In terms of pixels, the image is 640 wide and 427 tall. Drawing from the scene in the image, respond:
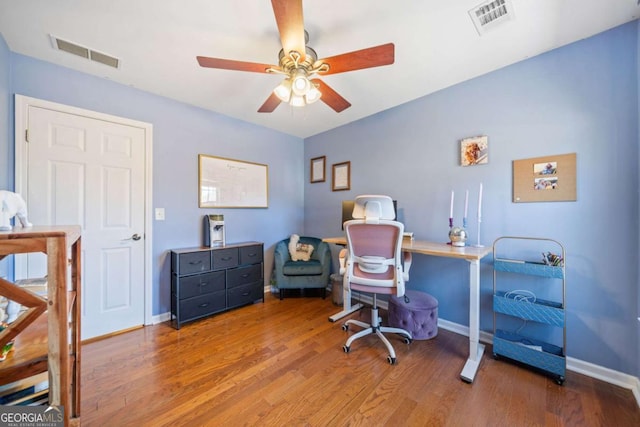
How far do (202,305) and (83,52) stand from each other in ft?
8.05

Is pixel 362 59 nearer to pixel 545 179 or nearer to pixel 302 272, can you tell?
pixel 545 179

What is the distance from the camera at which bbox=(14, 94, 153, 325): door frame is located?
6.22 feet

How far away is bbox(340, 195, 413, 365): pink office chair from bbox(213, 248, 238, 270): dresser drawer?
4.85 ft

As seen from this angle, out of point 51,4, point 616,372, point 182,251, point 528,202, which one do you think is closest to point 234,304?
point 182,251

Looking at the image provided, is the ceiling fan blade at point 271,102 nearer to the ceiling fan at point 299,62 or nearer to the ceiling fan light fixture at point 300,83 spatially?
the ceiling fan at point 299,62

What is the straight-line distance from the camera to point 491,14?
5.07ft

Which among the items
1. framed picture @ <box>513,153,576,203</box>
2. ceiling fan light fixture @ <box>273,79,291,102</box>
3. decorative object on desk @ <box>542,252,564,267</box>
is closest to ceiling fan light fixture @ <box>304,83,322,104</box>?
ceiling fan light fixture @ <box>273,79,291,102</box>

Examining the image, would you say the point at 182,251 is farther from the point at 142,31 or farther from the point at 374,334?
A: the point at 374,334

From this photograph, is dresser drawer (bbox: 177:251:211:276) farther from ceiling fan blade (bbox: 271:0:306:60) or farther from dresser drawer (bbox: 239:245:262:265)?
ceiling fan blade (bbox: 271:0:306:60)

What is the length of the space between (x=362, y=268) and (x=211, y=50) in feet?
Result: 6.93

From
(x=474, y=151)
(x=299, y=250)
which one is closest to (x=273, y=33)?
(x=474, y=151)

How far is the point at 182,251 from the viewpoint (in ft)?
8.39

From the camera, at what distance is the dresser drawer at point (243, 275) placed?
2.85 metres

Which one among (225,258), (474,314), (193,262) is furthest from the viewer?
(225,258)
